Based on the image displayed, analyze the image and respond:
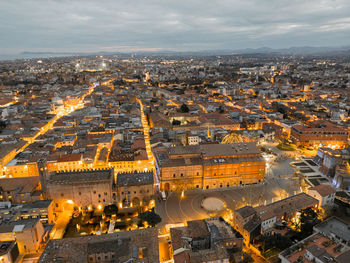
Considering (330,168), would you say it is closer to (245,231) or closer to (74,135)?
(245,231)

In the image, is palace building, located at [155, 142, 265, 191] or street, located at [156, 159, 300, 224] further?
palace building, located at [155, 142, 265, 191]

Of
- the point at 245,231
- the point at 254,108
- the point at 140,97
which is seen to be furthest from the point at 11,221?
the point at 140,97

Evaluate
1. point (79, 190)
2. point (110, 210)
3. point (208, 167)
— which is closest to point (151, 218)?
point (110, 210)

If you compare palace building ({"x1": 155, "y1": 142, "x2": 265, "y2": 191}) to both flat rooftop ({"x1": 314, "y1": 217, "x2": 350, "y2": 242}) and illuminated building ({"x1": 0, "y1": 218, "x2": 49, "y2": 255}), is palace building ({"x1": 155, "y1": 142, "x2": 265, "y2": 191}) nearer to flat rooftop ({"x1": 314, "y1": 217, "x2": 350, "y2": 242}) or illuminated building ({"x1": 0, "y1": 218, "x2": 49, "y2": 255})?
flat rooftop ({"x1": 314, "y1": 217, "x2": 350, "y2": 242})

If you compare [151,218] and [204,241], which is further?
[151,218]

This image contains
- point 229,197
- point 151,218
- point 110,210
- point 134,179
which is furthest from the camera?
point 229,197

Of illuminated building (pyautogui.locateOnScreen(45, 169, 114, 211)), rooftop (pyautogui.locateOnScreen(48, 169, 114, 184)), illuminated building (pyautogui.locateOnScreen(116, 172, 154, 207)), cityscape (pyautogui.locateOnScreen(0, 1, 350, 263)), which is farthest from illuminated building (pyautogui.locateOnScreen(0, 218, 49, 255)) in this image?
illuminated building (pyautogui.locateOnScreen(116, 172, 154, 207))

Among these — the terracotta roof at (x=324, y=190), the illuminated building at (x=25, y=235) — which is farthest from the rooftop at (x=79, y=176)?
the terracotta roof at (x=324, y=190)

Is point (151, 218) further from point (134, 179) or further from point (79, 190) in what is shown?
point (79, 190)

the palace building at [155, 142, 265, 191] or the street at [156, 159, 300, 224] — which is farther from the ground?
the palace building at [155, 142, 265, 191]

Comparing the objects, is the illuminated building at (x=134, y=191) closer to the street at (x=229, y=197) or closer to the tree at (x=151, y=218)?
the street at (x=229, y=197)
